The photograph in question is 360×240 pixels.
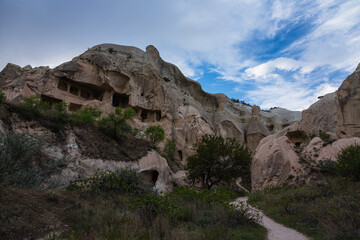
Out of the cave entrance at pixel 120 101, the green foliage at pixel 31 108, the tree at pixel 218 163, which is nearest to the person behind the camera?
the green foliage at pixel 31 108

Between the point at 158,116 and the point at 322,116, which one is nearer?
the point at 322,116

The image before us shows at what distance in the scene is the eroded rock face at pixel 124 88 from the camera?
937 inches

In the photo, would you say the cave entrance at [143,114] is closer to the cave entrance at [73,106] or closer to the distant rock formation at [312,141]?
the cave entrance at [73,106]

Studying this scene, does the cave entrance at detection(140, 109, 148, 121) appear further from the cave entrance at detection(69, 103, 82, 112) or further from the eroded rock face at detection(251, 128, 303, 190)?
the eroded rock face at detection(251, 128, 303, 190)

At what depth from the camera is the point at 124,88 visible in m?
27.9

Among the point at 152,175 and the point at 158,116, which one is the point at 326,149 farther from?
the point at 158,116

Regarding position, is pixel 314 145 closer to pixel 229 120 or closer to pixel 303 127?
pixel 303 127

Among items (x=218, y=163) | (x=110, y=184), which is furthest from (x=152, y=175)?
(x=110, y=184)

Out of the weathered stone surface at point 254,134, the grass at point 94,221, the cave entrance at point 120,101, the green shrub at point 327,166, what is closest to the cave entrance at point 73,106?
the cave entrance at point 120,101

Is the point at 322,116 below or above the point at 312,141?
above

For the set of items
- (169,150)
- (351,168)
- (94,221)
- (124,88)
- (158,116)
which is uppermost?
(124,88)

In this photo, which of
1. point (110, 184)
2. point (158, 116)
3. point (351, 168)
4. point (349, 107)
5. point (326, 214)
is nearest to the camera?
point (326, 214)

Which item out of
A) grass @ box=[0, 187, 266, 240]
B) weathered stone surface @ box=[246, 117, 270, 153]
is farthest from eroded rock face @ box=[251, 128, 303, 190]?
weathered stone surface @ box=[246, 117, 270, 153]

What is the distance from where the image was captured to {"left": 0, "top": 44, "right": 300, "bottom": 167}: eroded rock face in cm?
2380
